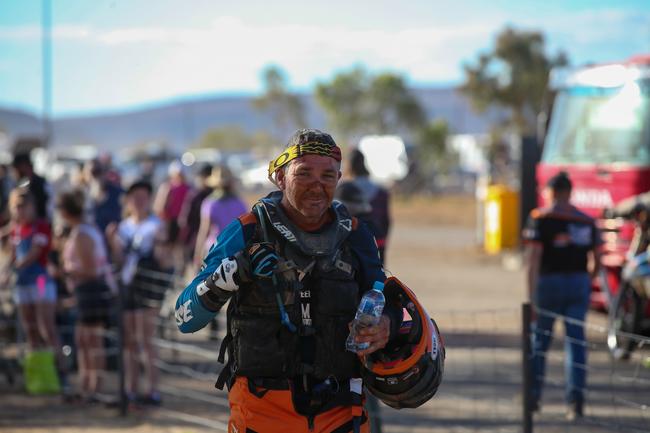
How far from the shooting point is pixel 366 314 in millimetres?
3693

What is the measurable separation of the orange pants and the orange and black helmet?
203mm

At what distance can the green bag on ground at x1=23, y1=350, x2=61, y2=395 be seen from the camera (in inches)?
369

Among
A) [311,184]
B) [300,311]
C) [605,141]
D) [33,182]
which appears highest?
[605,141]

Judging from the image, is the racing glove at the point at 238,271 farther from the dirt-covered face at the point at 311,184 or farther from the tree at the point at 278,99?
the tree at the point at 278,99

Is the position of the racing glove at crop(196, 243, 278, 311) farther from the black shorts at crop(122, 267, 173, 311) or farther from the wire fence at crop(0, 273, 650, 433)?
the black shorts at crop(122, 267, 173, 311)

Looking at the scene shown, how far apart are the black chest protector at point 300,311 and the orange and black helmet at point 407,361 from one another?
0.14m

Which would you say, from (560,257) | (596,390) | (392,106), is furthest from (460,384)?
(392,106)

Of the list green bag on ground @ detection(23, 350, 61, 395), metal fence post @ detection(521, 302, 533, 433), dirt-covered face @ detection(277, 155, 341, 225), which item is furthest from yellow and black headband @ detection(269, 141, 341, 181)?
green bag on ground @ detection(23, 350, 61, 395)

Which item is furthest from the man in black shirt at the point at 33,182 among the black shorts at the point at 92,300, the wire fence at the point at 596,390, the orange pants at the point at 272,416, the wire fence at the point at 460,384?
the orange pants at the point at 272,416

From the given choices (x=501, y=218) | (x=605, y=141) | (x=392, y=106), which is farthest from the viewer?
(x=392, y=106)

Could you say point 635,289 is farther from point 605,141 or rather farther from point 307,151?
point 307,151

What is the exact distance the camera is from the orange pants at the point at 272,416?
12.8 ft

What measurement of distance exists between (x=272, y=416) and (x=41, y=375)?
599 cm

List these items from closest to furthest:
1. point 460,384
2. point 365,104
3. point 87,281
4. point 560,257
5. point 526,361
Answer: point 526,361
point 560,257
point 87,281
point 460,384
point 365,104
